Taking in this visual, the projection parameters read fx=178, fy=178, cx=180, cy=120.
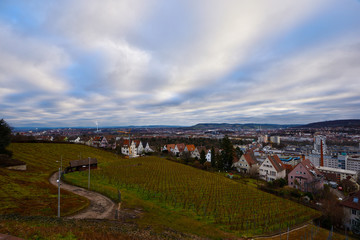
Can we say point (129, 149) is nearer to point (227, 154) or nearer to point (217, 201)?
point (227, 154)

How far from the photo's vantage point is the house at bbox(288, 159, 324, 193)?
33.7 metres

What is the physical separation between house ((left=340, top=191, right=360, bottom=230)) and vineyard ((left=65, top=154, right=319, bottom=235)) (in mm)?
3302

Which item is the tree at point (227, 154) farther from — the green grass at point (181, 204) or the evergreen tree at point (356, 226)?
the evergreen tree at point (356, 226)

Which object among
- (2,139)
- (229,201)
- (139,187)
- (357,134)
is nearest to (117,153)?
(2,139)

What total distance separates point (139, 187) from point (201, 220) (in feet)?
44.9

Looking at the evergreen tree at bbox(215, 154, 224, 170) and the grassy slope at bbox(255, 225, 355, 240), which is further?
the evergreen tree at bbox(215, 154, 224, 170)

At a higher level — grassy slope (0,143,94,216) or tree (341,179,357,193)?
grassy slope (0,143,94,216)

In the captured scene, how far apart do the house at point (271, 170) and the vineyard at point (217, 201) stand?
14.8 m

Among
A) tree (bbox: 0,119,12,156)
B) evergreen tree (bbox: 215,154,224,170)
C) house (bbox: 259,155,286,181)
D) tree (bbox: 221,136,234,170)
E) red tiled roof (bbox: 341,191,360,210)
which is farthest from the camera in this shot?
tree (bbox: 221,136,234,170)

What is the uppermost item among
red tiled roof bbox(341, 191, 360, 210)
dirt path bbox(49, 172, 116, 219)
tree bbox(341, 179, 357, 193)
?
dirt path bbox(49, 172, 116, 219)

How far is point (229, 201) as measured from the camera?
2477cm

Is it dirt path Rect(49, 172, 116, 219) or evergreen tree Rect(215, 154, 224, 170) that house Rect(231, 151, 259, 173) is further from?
dirt path Rect(49, 172, 116, 219)

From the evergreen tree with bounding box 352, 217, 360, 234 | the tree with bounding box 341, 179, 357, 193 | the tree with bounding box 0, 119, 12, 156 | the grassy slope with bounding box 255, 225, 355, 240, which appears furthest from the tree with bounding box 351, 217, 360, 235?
the tree with bounding box 0, 119, 12, 156

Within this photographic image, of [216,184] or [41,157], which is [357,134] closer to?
[216,184]
